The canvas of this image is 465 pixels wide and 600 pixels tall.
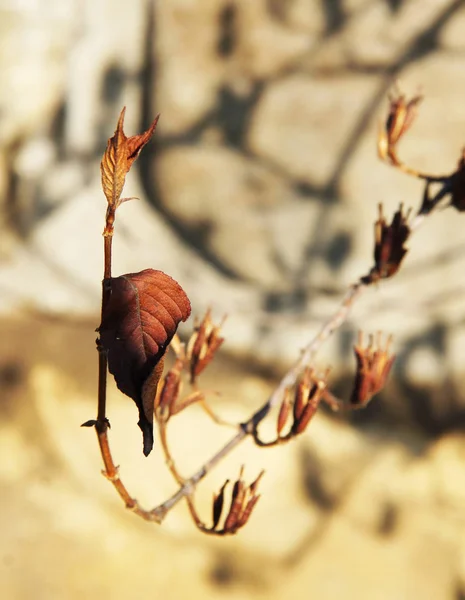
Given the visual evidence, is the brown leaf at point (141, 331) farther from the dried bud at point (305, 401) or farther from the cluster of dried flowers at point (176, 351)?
the dried bud at point (305, 401)

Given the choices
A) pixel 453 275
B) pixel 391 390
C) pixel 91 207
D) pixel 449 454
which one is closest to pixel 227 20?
pixel 91 207

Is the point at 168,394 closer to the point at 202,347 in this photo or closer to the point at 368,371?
the point at 202,347

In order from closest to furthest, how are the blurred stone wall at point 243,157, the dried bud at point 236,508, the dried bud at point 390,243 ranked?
the dried bud at point 236,508
the dried bud at point 390,243
the blurred stone wall at point 243,157

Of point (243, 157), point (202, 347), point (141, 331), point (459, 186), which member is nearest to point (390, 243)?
point (459, 186)

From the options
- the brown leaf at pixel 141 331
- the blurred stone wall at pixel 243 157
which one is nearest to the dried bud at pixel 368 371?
the brown leaf at pixel 141 331

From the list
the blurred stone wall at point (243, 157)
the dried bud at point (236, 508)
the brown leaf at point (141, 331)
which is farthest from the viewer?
the blurred stone wall at point (243, 157)

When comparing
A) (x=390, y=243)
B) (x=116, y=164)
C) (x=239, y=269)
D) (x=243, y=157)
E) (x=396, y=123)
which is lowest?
(x=116, y=164)
